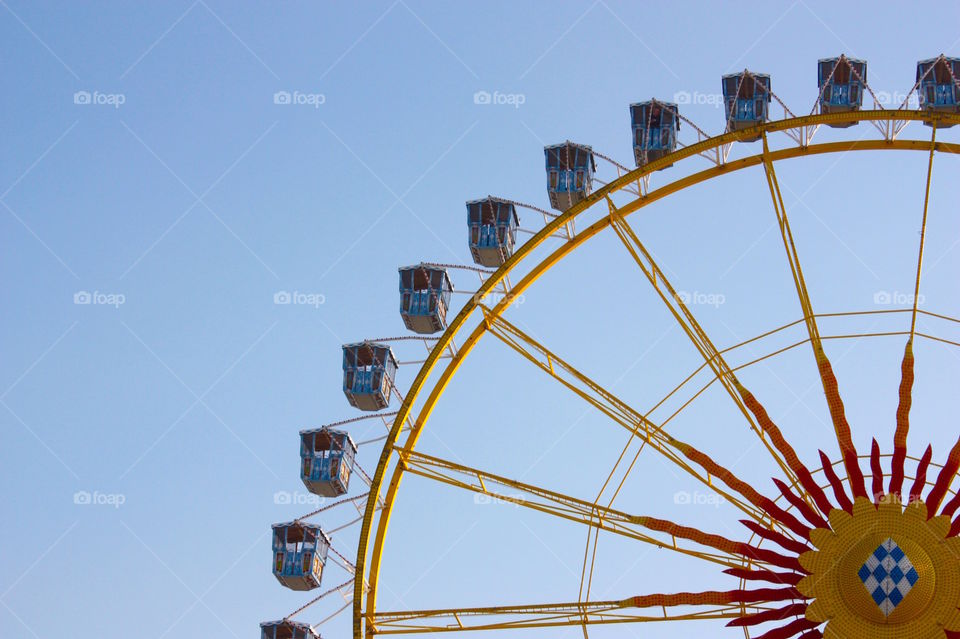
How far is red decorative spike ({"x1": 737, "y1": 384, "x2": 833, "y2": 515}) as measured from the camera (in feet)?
63.0

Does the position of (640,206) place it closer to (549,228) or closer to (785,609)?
(549,228)

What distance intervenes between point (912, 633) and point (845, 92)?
9.56 metres

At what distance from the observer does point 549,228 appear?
2284cm

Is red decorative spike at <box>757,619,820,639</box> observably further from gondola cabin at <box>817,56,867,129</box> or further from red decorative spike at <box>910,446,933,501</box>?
gondola cabin at <box>817,56,867,129</box>

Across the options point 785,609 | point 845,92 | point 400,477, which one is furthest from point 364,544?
point 845,92

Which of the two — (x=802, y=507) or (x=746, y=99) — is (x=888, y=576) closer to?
(x=802, y=507)

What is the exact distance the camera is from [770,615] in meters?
18.7

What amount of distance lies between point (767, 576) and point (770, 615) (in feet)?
1.95

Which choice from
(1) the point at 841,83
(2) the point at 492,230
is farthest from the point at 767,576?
(1) the point at 841,83

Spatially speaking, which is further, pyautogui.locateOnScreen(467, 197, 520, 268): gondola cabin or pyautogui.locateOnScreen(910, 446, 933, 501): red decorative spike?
pyautogui.locateOnScreen(467, 197, 520, 268): gondola cabin

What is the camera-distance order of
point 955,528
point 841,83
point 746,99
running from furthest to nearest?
point 746,99 < point 841,83 < point 955,528

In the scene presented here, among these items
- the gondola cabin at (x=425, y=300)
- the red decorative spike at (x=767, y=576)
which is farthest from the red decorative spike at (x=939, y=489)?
the gondola cabin at (x=425, y=300)

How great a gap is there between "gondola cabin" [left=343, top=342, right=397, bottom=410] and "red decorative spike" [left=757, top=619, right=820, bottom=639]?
880 centimetres

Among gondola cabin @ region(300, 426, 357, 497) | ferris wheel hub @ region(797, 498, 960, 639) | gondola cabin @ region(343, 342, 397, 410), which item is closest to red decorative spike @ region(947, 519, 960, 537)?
ferris wheel hub @ region(797, 498, 960, 639)
